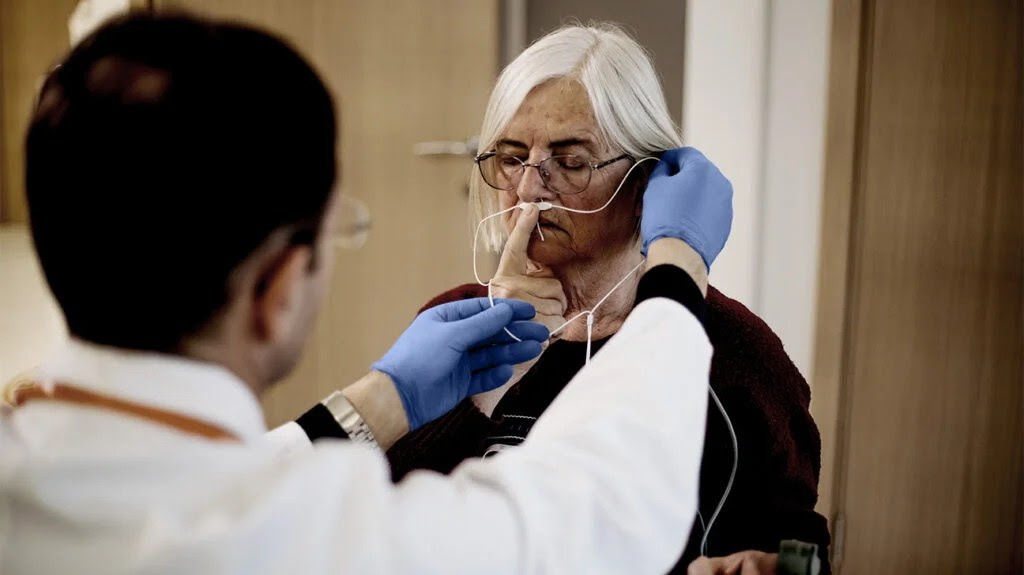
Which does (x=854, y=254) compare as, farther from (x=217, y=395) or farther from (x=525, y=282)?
(x=217, y=395)

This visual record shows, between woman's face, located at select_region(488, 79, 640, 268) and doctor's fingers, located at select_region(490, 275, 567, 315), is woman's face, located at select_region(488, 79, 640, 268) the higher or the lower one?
the higher one

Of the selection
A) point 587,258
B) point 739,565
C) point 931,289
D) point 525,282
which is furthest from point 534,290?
point 931,289

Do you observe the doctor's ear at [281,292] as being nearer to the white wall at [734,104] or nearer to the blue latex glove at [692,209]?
the blue latex glove at [692,209]

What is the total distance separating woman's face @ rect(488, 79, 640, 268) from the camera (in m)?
1.25

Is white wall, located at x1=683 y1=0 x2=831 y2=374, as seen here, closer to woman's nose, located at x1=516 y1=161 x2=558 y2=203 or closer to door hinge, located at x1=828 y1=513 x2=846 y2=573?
door hinge, located at x1=828 y1=513 x2=846 y2=573

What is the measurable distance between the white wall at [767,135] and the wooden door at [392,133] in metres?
0.75

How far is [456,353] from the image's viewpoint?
112 centimetres

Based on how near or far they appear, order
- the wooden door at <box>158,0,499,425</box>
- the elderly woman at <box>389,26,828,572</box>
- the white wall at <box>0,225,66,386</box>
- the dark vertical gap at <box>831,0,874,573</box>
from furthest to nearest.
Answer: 1. the white wall at <box>0,225,66,386</box>
2. the wooden door at <box>158,0,499,425</box>
3. the dark vertical gap at <box>831,0,874,573</box>
4. the elderly woman at <box>389,26,828,572</box>

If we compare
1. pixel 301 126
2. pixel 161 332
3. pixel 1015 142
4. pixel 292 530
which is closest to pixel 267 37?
pixel 301 126

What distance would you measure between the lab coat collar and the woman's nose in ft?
2.31

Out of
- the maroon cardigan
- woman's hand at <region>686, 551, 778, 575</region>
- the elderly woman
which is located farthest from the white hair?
woman's hand at <region>686, 551, 778, 575</region>

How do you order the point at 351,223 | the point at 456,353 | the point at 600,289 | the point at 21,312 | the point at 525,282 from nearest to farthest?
the point at 351,223 < the point at 456,353 < the point at 525,282 < the point at 600,289 < the point at 21,312

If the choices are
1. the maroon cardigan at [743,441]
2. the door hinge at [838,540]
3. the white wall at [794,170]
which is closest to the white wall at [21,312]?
the maroon cardigan at [743,441]

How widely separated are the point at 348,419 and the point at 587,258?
1.53 ft
